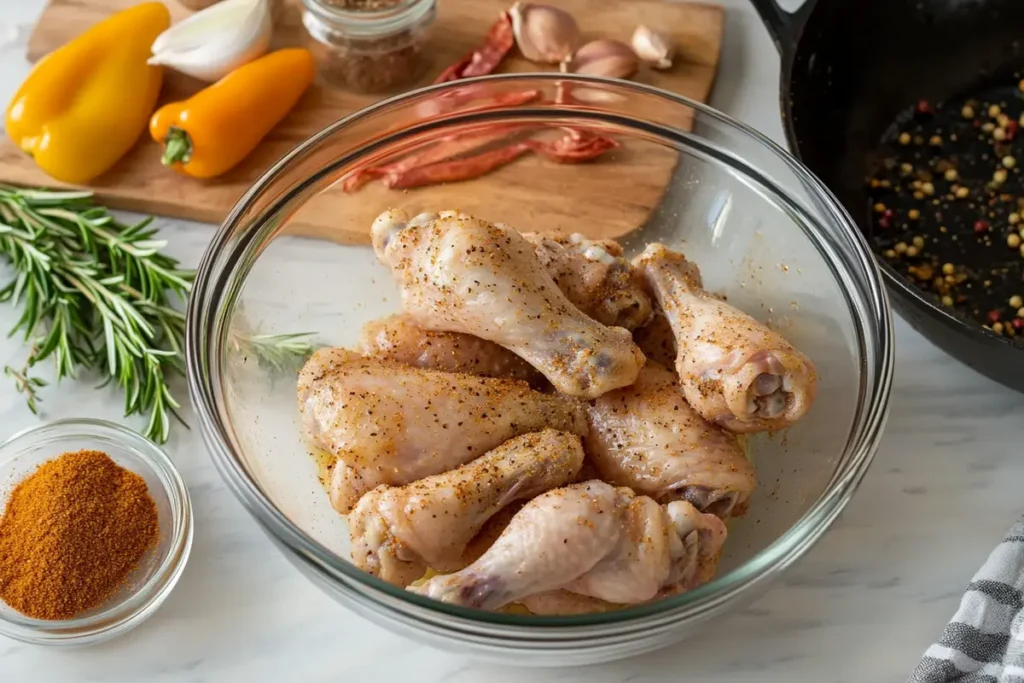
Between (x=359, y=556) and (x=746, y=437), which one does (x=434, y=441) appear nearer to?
(x=359, y=556)

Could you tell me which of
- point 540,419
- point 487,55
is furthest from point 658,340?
point 487,55

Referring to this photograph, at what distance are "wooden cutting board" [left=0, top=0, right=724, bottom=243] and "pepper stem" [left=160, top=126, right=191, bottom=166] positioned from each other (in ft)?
0.17

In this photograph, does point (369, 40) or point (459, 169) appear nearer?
point (459, 169)

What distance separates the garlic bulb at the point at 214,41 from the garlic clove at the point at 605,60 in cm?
62

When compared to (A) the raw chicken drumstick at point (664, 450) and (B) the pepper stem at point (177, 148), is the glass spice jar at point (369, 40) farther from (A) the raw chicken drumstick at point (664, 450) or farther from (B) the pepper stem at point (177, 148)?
(A) the raw chicken drumstick at point (664, 450)

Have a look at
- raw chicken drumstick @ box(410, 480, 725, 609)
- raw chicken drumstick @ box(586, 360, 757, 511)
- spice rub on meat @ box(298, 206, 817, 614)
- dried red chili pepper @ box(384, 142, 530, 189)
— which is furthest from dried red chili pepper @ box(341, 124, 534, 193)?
raw chicken drumstick @ box(410, 480, 725, 609)

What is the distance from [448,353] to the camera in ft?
4.86

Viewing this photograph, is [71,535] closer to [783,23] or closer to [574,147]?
[574,147]

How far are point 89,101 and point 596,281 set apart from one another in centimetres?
109

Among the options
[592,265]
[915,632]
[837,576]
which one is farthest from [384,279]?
[915,632]

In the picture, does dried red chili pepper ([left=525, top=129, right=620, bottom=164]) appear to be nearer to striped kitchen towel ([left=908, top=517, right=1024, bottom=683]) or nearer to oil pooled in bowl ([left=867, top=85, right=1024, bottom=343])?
oil pooled in bowl ([left=867, top=85, right=1024, bottom=343])

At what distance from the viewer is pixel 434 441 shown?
134cm

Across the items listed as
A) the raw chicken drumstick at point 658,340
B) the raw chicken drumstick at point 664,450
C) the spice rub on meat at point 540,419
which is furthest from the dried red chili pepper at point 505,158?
the raw chicken drumstick at point 664,450

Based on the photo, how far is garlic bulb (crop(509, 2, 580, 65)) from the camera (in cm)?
210
